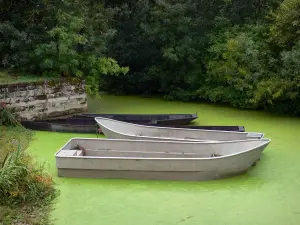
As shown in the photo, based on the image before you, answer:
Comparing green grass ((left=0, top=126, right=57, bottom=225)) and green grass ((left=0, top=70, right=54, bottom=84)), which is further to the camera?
green grass ((left=0, top=70, right=54, bottom=84))

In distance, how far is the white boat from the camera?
970 cm

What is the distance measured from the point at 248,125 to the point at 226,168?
4.24 m

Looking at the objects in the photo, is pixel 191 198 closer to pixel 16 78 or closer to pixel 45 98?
pixel 45 98

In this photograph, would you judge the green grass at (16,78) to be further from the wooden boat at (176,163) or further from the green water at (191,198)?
the wooden boat at (176,163)

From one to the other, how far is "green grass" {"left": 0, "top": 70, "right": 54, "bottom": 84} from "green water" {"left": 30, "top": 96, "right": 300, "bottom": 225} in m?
2.69

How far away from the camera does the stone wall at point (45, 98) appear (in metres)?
11.6

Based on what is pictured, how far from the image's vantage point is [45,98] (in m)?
12.1

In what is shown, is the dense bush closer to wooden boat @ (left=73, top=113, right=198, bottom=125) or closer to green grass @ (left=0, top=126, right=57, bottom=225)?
wooden boat @ (left=73, top=113, right=198, bottom=125)

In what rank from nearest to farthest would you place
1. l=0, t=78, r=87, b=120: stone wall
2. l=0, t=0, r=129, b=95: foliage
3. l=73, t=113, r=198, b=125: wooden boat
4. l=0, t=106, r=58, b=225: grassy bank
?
l=0, t=106, r=58, b=225: grassy bank → l=0, t=78, r=87, b=120: stone wall → l=73, t=113, r=198, b=125: wooden boat → l=0, t=0, r=129, b=95: foliage

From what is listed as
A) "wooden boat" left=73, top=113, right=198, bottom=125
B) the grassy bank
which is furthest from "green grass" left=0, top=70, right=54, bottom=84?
the grassy bank

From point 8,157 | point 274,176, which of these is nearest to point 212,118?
point 274,176

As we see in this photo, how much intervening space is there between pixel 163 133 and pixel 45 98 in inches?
147

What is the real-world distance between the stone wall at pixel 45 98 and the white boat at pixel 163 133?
224cm

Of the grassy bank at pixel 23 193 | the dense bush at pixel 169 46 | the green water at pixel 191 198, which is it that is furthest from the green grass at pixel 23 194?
the dense bush at pixel 169 46
